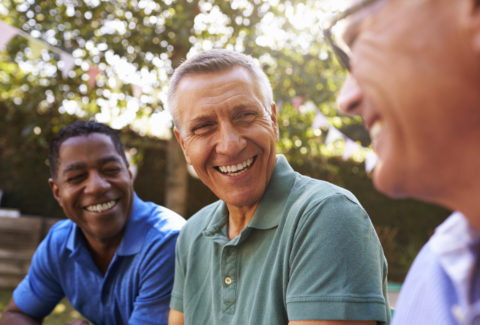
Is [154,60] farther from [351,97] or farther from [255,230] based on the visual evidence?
[351,97]

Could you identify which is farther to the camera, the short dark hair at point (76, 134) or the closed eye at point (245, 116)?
the short dark hair at point (76, 134)

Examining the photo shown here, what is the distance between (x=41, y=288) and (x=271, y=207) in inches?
71.9

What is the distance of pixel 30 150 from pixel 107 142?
18.6 feet

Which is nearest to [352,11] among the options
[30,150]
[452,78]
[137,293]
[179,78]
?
[452,78]

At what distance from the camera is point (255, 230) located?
A: 67.6 inches

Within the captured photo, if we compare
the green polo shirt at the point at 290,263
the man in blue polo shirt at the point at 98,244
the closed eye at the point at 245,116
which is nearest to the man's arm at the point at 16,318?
the man in blue polo shirt at the point at 98,244

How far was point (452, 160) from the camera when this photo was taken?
67cm

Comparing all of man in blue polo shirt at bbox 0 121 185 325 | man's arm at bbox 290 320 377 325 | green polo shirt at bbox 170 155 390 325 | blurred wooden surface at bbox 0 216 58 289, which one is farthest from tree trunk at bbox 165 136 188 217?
man's arm at bbox 290 320 377 325

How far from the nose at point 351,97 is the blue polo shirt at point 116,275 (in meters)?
1.82

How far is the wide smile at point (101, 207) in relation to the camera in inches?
105

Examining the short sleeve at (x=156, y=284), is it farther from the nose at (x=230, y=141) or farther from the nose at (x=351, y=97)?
the nose at (x=351, y=97)

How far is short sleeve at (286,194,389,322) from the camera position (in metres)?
1.35

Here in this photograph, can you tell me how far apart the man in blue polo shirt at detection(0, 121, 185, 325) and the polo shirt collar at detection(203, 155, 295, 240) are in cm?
62

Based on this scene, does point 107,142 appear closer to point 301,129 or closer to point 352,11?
point 352,11
